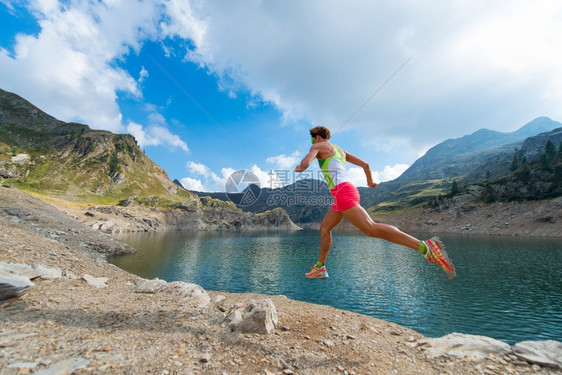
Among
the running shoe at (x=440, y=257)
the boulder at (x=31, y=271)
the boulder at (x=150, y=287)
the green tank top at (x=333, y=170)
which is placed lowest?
the boulder at (x=150, y=287)

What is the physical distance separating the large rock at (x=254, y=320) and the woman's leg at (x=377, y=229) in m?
3.46

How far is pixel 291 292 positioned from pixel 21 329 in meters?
19.9

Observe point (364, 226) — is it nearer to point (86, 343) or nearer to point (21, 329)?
point (86, 343)

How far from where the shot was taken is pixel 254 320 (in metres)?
6.33

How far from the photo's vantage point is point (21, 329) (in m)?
4.90

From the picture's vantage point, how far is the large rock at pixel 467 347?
5.56 meters

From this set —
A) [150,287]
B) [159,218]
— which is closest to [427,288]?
[150,287]

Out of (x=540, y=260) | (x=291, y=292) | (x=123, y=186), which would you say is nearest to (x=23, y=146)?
(x=123, y=186)

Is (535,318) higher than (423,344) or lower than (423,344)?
lower

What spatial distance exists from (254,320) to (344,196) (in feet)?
13.2

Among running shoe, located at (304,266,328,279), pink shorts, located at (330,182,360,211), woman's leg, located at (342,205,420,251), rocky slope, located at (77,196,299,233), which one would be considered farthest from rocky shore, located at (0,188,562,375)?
rocky slope, located at (77,196,299,233)

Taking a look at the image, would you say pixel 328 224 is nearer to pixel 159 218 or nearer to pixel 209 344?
pixel 209 344

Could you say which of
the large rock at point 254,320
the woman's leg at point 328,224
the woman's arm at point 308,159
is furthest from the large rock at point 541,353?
the woman's arm at point 308,159

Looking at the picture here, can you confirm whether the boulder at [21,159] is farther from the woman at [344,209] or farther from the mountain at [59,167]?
the woman at [344,209]
